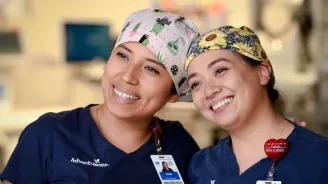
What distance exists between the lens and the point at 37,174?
1.72 m

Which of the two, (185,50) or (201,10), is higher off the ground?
(185,50)

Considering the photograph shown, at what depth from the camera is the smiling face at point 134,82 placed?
173 centimetres

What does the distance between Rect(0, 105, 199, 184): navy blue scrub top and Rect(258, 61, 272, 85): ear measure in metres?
0.43

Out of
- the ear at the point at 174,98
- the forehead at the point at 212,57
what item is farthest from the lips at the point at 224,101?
the ear at the point at 174,98

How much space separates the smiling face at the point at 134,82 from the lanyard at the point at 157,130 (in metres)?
0.12

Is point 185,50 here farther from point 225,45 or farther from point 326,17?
point 326,17

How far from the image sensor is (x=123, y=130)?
1.87 meters

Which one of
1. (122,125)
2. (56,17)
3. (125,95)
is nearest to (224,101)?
(125,95)

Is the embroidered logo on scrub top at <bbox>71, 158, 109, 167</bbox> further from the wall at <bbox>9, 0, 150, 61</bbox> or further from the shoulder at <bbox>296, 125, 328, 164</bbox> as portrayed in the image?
the wall at <bbox>9, 0, 150, 61</bbox>

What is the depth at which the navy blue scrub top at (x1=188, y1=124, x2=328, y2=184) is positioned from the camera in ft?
4.75

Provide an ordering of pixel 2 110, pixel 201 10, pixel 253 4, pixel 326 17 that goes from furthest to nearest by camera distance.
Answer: pixel 201 10 → pixel 253 4 → pixel 2 110 → pixel 326 17

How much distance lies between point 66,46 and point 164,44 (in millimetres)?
3320

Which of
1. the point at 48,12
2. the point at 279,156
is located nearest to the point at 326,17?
the point at 279,156

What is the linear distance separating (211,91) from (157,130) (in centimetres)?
40
